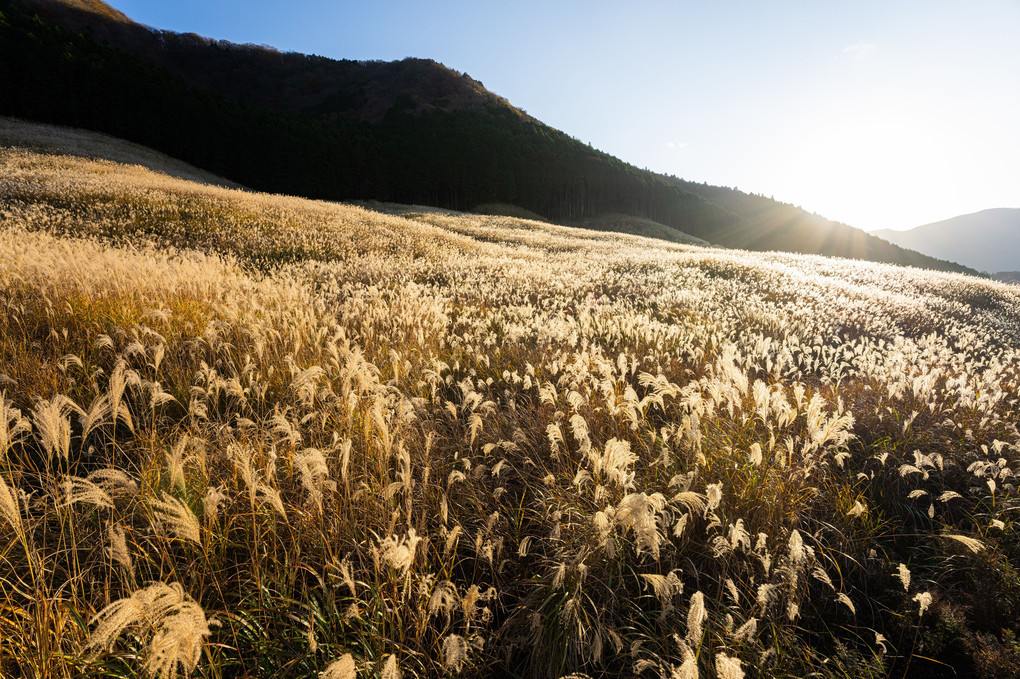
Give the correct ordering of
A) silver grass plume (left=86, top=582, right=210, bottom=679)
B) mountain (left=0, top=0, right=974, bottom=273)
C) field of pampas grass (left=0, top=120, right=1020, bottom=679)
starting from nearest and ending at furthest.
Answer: silver grass plume (left=86, top=582, right=210, bottom=679)
field of pampas grass (left=0, top=120, right=1020, bottom=679)
mountain (left=0, top=0, right=974, bottom=273)

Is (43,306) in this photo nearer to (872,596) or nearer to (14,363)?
(14,363)

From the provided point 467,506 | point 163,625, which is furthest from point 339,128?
point 163,625

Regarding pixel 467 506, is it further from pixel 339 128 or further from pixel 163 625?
pixel 339 128

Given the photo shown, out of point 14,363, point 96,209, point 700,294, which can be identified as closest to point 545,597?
point 14,363

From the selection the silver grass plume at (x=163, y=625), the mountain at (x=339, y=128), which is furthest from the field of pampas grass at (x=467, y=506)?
the mountain at (x=339, y=128)

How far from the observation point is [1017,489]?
2.42 metres

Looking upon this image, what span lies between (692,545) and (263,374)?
131 inches

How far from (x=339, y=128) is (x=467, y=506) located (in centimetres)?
6298

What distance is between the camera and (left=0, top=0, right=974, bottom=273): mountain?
42969 mm

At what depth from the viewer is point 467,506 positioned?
228 cm

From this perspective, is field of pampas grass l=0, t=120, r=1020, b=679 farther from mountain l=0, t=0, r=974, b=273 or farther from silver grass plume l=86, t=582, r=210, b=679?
mountain l=0, t=0, r=974, b=273

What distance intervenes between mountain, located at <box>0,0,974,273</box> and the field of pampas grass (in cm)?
5470

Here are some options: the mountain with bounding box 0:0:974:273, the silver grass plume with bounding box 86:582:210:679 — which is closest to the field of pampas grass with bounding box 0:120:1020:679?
the silver grass plume with bounding box 86:582:210:679

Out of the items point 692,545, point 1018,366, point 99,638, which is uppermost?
point 1018,366
